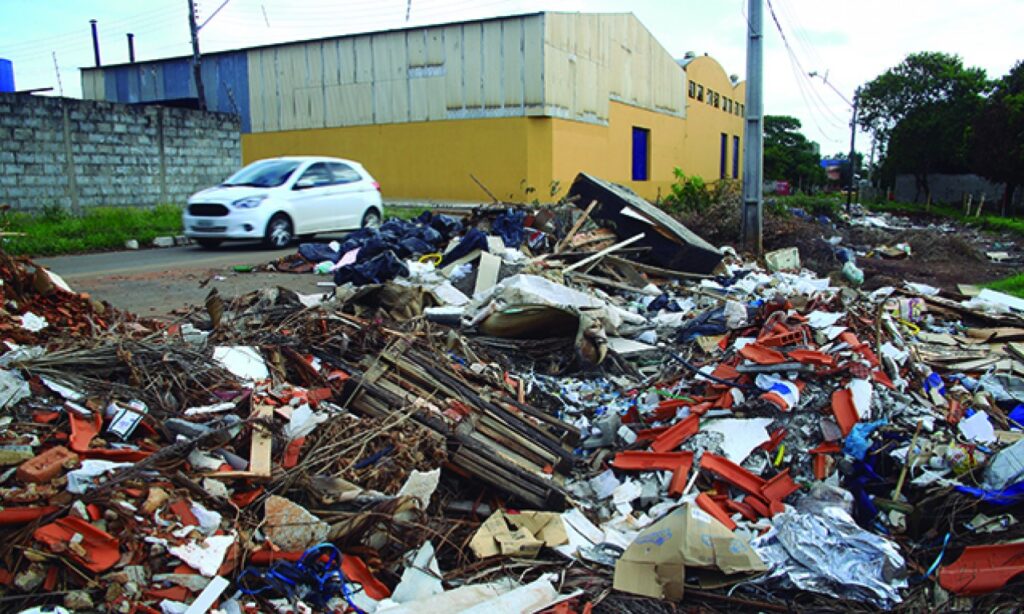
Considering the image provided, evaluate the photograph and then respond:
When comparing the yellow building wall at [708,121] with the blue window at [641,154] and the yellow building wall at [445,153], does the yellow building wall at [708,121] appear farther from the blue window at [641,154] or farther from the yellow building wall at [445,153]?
the yellow building wall at [445,153]

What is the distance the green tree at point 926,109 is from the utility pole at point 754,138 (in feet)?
96.1

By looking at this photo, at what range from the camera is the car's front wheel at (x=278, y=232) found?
1311 centimetres

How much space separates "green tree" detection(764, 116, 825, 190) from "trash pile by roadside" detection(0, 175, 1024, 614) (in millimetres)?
53887

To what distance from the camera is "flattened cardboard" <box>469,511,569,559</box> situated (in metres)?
3.84

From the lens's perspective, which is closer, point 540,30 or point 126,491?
point 126,491

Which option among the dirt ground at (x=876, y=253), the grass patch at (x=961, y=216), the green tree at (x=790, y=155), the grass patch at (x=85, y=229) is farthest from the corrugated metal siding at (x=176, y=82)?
the green tree at (x=790, y=155)

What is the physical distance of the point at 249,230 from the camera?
12852 millimetres

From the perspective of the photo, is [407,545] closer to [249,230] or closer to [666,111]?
[249,230]

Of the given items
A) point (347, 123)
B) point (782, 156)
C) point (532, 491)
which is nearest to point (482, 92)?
point (347, 123)

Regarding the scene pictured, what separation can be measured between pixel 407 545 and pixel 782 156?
59.8 metres

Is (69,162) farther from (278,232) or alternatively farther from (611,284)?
(611,284)

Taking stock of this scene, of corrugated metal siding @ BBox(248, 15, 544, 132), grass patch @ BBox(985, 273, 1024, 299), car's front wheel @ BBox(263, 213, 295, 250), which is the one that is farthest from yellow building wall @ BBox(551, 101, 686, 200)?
grass patch @ BBox(985, 273, 1024, 299)

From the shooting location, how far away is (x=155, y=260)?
479 inches

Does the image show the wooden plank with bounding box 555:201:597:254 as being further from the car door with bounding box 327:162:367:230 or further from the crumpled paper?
the crumpled paper
